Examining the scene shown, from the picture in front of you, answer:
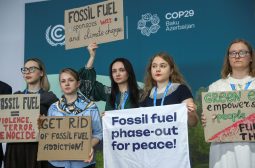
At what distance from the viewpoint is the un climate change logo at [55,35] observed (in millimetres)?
4527

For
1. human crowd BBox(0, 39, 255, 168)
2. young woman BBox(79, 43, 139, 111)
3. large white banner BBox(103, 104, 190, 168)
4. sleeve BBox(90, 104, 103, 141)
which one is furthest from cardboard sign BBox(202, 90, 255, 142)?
sleeve BBox(90, 104, 103, 141)

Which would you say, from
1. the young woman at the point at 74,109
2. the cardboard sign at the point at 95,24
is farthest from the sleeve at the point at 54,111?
the cardboard sign at the point at 95,24

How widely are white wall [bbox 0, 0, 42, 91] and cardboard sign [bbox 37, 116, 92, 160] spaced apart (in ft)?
6.60

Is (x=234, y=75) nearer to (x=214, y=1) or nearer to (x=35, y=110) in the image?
(x=214, y=1)

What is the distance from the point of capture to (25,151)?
3.04 metres

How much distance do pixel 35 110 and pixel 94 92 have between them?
2.22 ft

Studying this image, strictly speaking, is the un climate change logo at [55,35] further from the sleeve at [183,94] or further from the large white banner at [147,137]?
the sleeve at [183,94]

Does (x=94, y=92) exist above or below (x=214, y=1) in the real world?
below

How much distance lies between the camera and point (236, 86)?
103 inches

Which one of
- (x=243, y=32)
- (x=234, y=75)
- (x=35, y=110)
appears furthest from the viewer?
(x=243, y=32)

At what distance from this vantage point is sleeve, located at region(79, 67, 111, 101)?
3473 millimetres

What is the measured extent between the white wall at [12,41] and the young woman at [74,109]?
6.48ft

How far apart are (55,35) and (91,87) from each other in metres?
1.37

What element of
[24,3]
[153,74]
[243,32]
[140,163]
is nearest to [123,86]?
[153,74]
